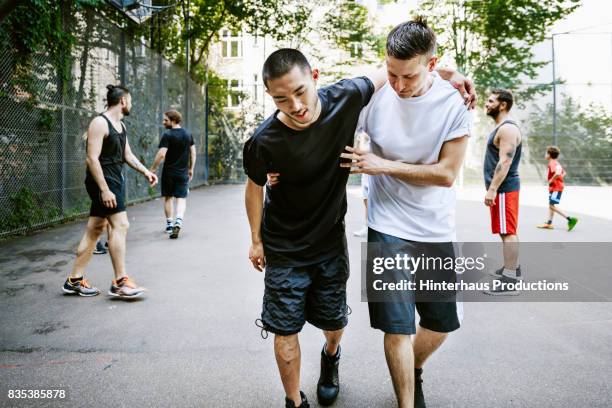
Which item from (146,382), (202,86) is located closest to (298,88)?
→ (146,382)

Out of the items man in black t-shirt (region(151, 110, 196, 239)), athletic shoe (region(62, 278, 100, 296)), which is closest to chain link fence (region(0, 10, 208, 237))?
man in black t-shirt (region(151, 110, 196, 239))

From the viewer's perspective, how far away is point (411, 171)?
2.40 meters

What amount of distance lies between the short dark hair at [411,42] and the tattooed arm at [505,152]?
9.30 feet

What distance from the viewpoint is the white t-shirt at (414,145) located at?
2.46 metres

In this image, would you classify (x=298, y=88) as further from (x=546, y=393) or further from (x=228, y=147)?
(x=228, y=147)

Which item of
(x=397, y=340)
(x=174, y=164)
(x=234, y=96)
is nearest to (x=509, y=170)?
(x=397, y=340)

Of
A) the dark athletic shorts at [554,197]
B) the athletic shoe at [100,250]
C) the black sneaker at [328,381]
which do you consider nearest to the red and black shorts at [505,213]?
the black sneaker at [328,381]

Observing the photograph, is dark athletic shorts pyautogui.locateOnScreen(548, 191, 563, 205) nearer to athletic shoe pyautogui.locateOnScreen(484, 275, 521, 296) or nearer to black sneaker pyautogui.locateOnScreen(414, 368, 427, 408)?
athletic shoe pyautogui.locateOnScreen(484, 275, 521, 296)

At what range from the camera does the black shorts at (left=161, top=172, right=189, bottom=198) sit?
28.2 feet

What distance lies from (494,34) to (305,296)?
2277 cm

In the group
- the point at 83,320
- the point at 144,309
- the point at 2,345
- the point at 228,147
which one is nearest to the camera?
the point at 2,345

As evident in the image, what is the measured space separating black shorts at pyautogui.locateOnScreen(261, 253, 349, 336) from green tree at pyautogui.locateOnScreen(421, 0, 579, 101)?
2137 cm

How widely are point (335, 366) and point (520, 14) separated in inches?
892

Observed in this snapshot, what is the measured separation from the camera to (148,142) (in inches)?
544
